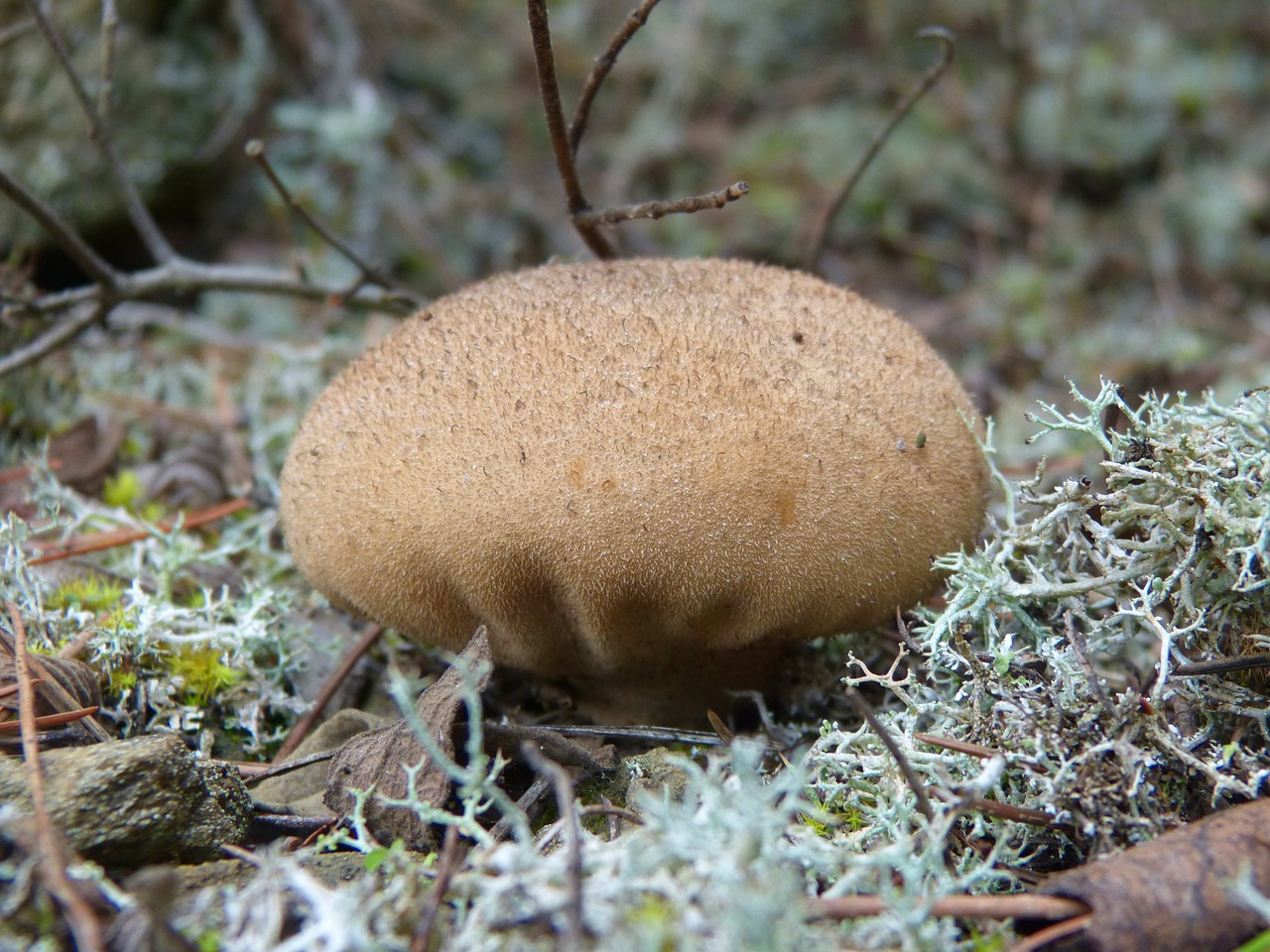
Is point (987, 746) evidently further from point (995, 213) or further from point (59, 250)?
point (995, 213)

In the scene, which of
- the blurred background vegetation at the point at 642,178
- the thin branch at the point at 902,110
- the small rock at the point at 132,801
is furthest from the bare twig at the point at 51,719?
the thin branch at the point at 902,110

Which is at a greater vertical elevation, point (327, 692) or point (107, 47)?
point (107, 47)

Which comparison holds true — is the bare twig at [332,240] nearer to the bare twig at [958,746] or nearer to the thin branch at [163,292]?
the thin branch at [163,292]

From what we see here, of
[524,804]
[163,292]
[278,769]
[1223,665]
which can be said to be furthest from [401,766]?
[163,292]

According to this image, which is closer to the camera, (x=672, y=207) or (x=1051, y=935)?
(x=1051, y=935)

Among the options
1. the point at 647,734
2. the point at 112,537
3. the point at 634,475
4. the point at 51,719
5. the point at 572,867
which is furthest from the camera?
the point at 112,537

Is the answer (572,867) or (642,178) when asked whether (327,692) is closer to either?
(572,867)

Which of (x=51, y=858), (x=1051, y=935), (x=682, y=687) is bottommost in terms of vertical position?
(x=682, y=687)
